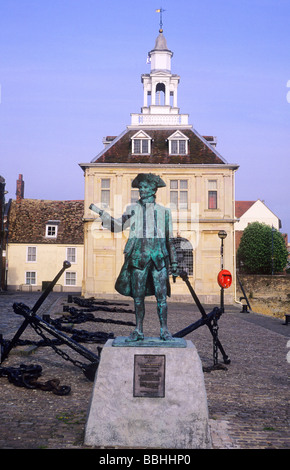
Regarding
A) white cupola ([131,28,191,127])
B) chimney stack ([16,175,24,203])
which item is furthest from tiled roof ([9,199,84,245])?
white cupola ([131,28,191,127])

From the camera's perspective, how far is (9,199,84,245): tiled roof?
44.8 metres

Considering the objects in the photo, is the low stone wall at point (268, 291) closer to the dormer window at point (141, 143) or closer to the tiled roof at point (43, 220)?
the tiled roof at point (43, 220)

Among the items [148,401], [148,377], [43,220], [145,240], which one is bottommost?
[148,401]

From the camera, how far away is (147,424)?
16.5 feet

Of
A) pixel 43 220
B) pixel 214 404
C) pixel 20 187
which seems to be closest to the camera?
pixel 214 404

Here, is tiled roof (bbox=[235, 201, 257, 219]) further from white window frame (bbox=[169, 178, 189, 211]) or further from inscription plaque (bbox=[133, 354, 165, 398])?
inscription plaque (bbox=[133, 354, 165, 398])

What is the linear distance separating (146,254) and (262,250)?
5064 centimetres

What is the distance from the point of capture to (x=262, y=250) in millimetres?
54344

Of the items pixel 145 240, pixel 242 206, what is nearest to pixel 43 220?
pixel 242 206

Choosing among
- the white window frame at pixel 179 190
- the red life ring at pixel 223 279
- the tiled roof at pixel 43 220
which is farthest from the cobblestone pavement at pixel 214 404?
the tiled roof at pixel 43 220

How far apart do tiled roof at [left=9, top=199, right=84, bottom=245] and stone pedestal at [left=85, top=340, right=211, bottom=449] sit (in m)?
39.7

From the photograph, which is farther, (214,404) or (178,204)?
(178,204)

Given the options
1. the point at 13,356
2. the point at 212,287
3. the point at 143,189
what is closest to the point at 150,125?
the point at 212,287

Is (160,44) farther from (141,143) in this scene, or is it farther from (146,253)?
(146,253)
